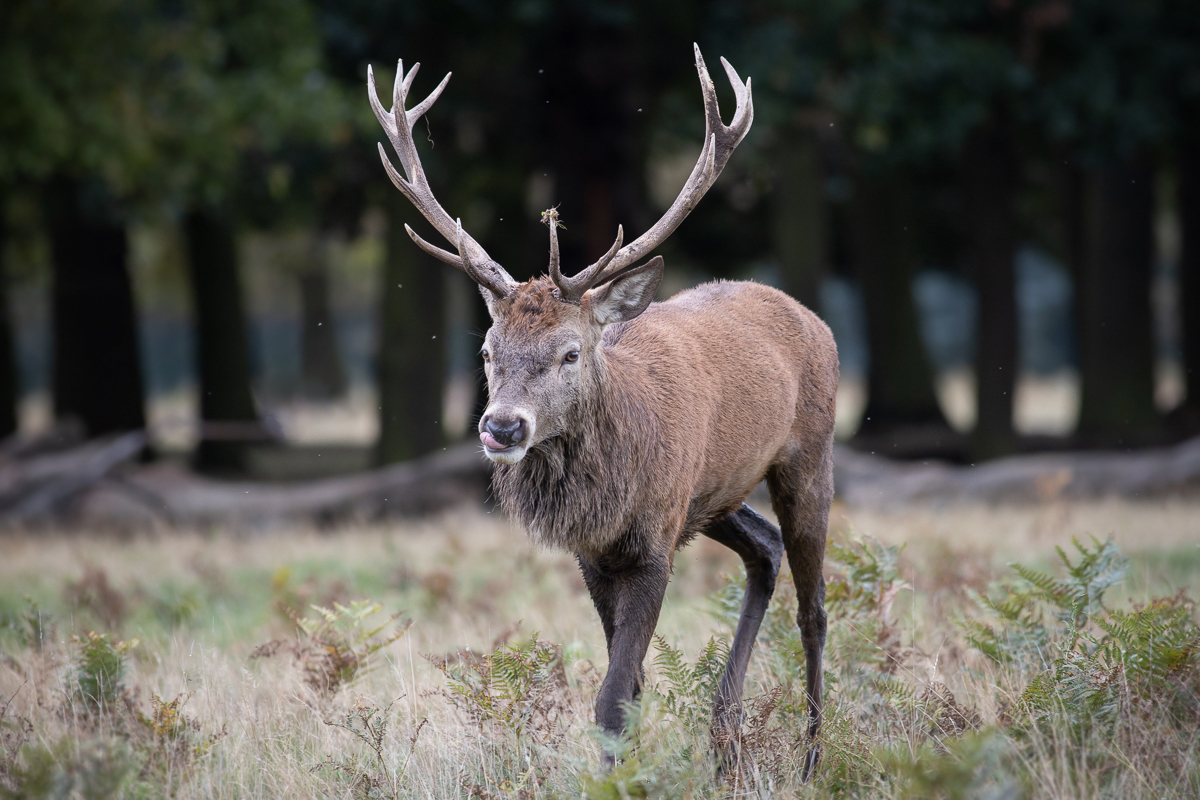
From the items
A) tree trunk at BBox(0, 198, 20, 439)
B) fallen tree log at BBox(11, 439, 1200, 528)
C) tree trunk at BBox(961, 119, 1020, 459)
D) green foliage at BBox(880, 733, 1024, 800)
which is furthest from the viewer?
tree trunk at BBox(0, 198, 20, 439)

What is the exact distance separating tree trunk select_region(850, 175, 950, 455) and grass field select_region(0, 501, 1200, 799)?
8.47 meters

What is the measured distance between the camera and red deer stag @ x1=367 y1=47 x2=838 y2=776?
4.19 metres

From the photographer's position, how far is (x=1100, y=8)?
11930 millimetres

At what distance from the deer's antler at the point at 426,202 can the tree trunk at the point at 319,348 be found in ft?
70.7

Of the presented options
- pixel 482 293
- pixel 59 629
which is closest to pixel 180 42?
pixel 59 629

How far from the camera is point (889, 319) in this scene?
15742mm

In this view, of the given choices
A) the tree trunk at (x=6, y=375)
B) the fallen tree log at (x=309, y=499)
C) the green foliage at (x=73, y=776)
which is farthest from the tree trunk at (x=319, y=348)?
the green foliage at (x=73, y=776)

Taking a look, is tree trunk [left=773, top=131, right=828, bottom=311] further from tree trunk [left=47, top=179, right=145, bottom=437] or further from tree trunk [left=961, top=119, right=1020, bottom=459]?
tree trunk [left=47, top=179, right=145, bottom=437]

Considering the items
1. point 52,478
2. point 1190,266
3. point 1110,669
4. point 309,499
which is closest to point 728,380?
point 1110,669

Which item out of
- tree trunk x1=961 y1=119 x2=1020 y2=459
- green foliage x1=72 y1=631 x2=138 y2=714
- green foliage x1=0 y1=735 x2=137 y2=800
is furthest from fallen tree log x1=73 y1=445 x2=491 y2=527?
green foliage x1=0 y1=735 x2=137 y2=800

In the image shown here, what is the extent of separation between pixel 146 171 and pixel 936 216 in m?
11.2

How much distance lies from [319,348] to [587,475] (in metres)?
26.4

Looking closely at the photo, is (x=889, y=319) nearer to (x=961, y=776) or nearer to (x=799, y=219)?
(x=799, y=219)

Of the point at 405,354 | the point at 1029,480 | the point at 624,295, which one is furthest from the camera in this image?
the point at 405,354
